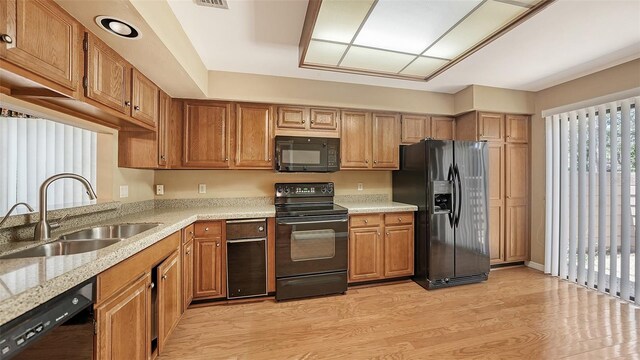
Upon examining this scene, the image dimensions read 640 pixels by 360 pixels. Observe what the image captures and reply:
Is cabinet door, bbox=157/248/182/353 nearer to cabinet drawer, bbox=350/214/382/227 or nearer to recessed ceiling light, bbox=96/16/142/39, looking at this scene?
recessed ceiling light, bbox=96/16/142/39

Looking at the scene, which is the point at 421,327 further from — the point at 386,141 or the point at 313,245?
the point at 386,141

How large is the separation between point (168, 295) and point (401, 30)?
267 centimetres

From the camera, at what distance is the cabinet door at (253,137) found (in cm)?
288

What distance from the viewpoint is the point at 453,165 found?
9.57ft

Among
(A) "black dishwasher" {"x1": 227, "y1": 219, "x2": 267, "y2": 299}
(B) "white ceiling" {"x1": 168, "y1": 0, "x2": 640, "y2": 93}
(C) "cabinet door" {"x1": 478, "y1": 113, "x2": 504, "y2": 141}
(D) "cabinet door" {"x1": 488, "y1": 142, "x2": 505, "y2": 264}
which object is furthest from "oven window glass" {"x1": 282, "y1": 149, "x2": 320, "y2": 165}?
(D) "cabinet door" {"x1": 488, "y1": 142, "x2": 505, "y2": 264}

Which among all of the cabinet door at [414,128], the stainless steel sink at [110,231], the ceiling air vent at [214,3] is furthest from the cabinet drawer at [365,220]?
the ceiling air vent at [214,3]

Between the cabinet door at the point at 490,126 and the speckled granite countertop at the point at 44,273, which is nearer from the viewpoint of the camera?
the speckled granite countertop at the point at 44,273

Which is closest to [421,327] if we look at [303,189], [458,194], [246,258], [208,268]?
[458,194]

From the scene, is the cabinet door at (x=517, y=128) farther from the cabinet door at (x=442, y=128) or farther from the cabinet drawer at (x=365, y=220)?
the cabinet drawer at (x=365, y=220)

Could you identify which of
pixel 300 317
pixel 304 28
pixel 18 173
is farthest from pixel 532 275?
pixel 18 173

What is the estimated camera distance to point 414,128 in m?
3.42

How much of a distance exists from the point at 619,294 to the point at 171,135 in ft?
16.5

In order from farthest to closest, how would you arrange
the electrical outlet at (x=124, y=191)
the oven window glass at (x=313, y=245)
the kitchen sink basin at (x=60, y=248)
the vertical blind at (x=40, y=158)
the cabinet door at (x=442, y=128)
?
the cabinet door at (x=442, y=128), the oven window glass at (x=313, y=245), the electrical outlet at (x=124, y=191), the vertical blind at (x=40, y=158), the kitchen sink basin at (x=60, y=248)

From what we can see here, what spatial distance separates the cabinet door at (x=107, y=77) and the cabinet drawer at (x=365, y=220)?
231 cm
